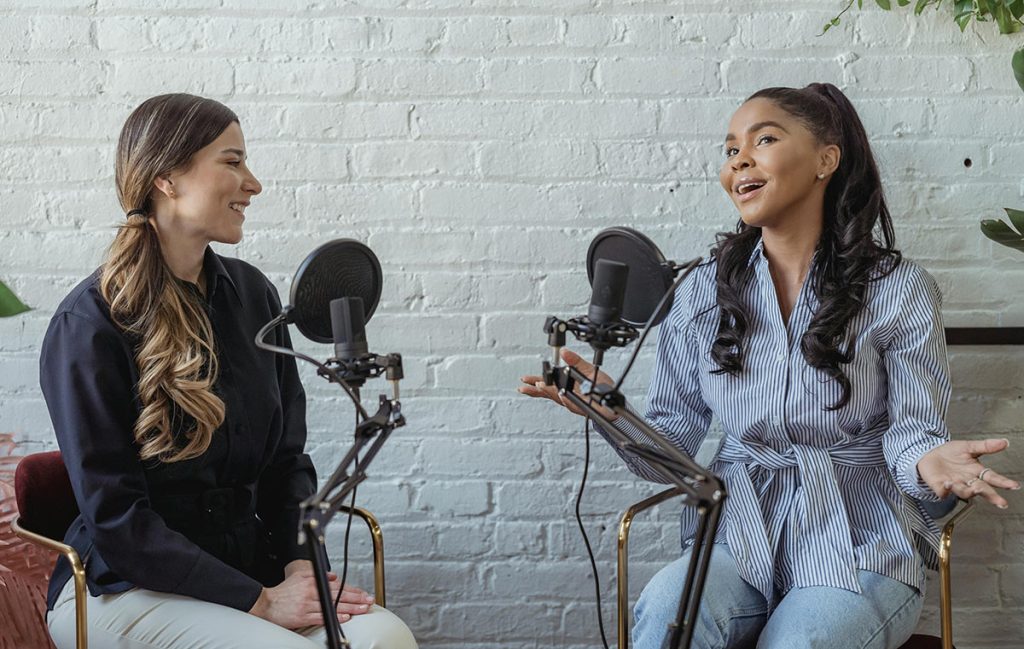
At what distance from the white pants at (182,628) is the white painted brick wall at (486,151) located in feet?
1.88

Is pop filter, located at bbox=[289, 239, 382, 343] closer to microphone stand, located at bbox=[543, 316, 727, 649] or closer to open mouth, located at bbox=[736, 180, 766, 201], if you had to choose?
microphone stand, located at bbox=[543, 316, 727, 649]

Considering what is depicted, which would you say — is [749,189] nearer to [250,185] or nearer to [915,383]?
[915,383]

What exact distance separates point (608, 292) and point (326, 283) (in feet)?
1.05

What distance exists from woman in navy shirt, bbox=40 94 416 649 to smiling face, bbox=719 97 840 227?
2.65ft

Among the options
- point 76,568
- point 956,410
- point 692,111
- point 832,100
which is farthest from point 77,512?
point 956,410

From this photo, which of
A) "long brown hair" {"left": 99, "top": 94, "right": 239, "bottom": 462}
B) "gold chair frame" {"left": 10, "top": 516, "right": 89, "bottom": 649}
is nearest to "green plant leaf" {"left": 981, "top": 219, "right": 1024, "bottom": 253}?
"long brown hair" {"left": 99, "top": 94, "right": 239, "bottom": 462}

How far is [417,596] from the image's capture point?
218 cm

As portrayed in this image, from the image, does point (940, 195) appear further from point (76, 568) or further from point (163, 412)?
point (76, 568)

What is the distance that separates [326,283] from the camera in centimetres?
123

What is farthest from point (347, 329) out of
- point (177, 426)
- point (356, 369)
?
point (177, 426)

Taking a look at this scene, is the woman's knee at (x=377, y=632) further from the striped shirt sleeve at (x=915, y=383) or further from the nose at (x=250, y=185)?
the striped shirt sleeve at (x=915, y=383)

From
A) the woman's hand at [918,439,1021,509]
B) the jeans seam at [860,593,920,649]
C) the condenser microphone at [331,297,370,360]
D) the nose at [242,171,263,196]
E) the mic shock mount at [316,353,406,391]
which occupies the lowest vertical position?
the jeans seam at [860,593,920,649]

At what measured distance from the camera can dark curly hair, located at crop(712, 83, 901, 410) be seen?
69.2 inches

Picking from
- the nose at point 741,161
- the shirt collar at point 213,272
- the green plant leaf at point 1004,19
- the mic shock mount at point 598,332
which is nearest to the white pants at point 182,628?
the shirt collar at point 213,272
